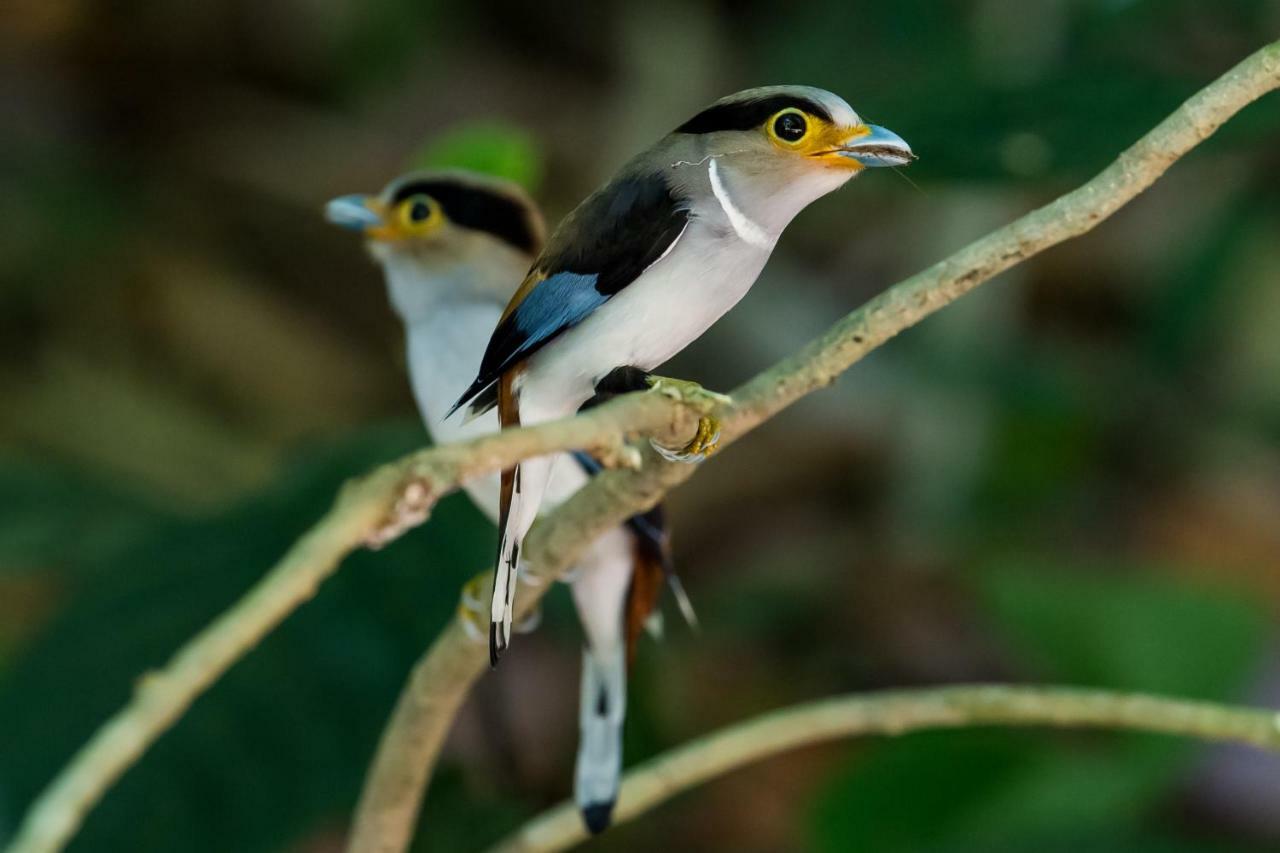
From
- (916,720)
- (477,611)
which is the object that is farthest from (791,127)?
(916,720)

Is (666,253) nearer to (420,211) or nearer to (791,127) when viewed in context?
(791,127)

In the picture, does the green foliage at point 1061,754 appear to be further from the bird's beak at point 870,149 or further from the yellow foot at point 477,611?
the bird's beak at point 870,149

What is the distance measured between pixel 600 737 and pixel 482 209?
0.38 m

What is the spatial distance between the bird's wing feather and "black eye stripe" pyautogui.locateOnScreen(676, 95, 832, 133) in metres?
0.03

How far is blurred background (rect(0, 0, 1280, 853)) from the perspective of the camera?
3.80 feet

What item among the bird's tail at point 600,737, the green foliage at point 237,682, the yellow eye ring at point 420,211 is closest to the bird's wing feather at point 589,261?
the yellow eye ring at point 420,211

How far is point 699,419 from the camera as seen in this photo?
56 cm

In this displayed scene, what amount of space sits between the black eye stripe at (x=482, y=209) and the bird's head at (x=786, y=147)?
0.18 meters

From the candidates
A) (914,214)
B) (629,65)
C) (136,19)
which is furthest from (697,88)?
(136,19)

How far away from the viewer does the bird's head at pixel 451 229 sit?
2.36ft

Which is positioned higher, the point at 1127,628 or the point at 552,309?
the point at 552,309

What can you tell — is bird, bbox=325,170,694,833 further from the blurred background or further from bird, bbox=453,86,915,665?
the blurred background

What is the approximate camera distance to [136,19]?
110 inches

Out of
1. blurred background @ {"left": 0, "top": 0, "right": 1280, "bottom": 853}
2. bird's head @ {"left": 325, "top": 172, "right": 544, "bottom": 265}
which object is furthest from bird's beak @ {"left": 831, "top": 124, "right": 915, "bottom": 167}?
blurred background @ {"left": 0, "top": 0, "right": 1280, "bottom": 853}
